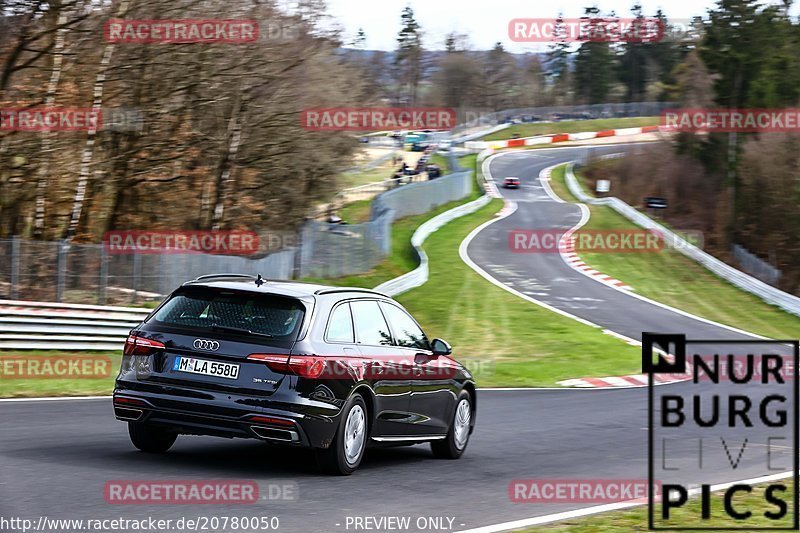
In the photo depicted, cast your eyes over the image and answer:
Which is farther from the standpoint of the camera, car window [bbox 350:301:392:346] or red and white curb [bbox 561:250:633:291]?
red and white curb [bbox 561:250:633:291]

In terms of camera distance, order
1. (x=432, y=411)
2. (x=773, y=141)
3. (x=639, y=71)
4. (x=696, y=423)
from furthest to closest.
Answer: (x=639, y=71) → (x=773, y=141) → (x=696, y=423) → (x=432, y=411)

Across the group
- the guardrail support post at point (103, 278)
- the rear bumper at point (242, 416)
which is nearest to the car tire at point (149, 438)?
the rear bumper at point (242, 416)

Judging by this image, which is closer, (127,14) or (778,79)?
(127,14)

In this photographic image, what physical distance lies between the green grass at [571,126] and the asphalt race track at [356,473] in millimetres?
103075

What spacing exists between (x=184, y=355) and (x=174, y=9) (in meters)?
21.9

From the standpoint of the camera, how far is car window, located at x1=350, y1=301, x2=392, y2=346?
9.56 meters

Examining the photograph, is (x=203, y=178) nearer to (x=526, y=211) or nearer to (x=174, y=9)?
(x=174, y=9)

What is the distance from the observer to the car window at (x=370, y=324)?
9.56 m

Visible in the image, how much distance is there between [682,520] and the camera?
24.9 feet

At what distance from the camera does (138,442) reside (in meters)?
9.62

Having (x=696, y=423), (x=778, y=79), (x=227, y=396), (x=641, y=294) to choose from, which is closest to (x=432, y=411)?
(x=227, y=396)

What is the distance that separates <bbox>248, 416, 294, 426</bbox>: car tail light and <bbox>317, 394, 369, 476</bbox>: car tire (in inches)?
18.9

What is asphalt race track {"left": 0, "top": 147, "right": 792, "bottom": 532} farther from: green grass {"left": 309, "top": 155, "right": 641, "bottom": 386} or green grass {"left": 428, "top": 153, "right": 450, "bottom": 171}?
green grass {"left": 428, "top": 153, "right": 450, "bottom": 171}

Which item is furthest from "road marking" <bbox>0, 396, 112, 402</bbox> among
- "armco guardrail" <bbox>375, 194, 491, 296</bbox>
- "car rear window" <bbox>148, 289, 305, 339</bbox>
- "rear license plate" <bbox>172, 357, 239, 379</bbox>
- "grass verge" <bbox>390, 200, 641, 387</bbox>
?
"armco guardrail" <bbox>375, 194, 491, 296</bbox>
